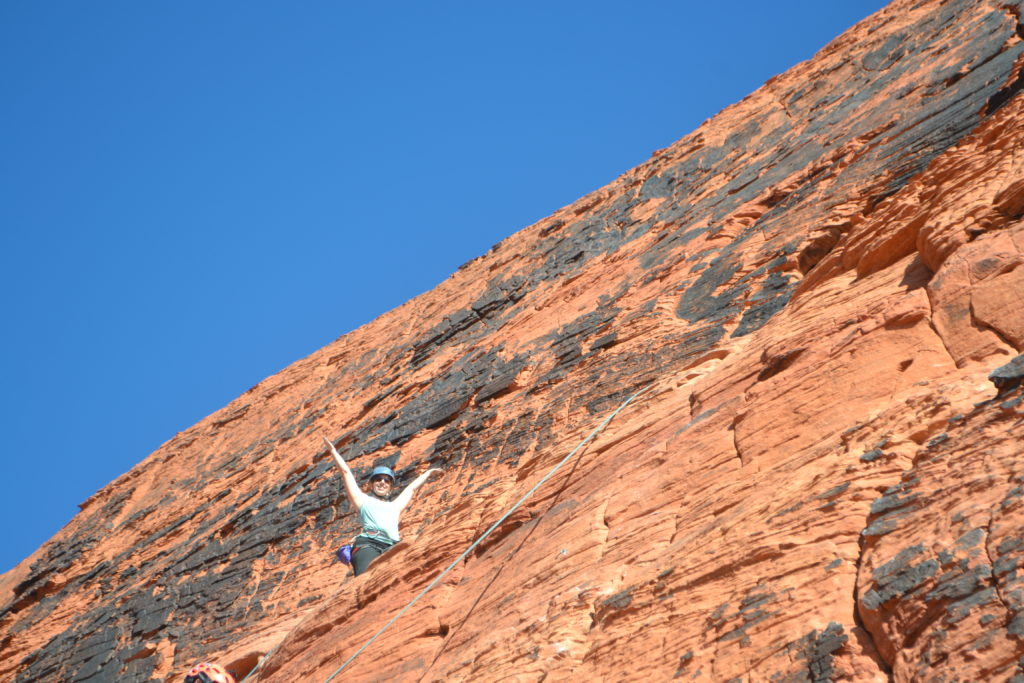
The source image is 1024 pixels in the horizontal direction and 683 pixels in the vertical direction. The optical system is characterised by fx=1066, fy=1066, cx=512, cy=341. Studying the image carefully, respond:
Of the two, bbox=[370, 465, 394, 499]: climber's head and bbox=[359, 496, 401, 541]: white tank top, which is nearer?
bbox=[359, 496, 401, 541]: white tank top

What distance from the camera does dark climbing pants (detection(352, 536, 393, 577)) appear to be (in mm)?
11562

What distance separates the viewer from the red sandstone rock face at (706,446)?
5.38m

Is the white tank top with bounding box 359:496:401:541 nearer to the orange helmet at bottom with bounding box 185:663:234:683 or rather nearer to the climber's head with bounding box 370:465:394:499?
the climber's head with bounding box 370:465:394:499

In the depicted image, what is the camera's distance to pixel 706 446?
7516 millimetres

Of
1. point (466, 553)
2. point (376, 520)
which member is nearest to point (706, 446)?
point (466, 553)

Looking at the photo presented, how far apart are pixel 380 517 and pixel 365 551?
1.70 ft

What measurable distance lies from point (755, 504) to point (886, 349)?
4.69 ft

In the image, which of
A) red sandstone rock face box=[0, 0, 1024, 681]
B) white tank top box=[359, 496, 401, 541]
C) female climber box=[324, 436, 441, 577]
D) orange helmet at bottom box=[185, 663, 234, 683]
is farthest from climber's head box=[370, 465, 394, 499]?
orange helmet at bottom box=[185, 663, 234, 683]

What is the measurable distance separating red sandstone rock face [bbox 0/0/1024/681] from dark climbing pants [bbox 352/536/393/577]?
28.6 inches

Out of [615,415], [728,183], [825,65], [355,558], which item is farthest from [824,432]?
[825,65]

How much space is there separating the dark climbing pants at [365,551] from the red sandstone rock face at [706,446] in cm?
73

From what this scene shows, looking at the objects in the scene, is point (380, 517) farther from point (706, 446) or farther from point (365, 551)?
point (706, 446)

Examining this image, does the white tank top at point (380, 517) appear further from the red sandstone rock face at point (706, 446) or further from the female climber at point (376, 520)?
the red sandstone rock face at point (706, 446)

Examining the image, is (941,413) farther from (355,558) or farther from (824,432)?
(355,558)
